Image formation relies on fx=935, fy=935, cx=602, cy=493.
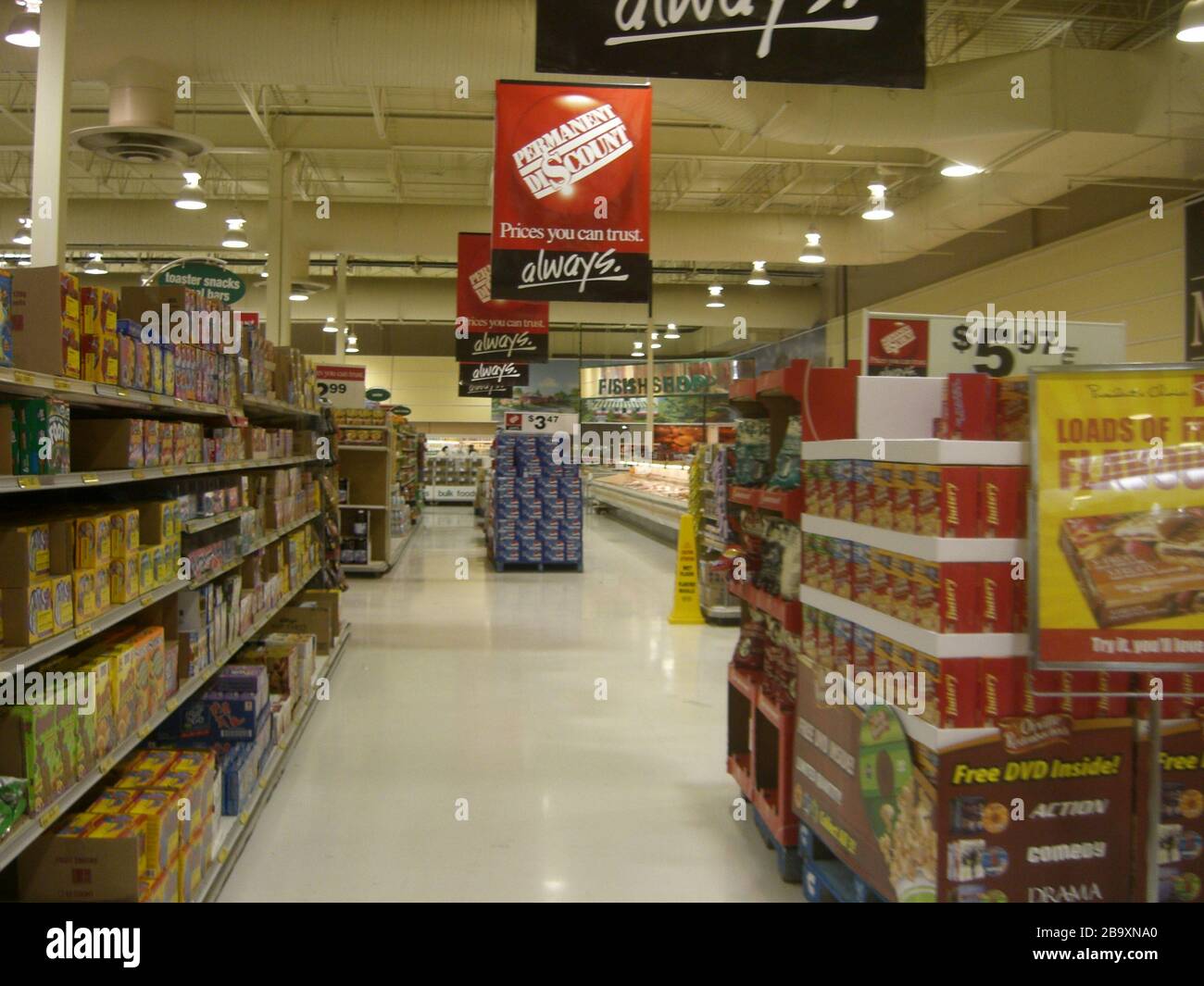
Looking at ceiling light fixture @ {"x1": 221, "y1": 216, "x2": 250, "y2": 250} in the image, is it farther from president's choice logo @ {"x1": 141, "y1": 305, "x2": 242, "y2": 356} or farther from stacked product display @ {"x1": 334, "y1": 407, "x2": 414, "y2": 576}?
president's choice logo @ {"x1": 141, "y1": 305, "x2": 242, "y2": 356}

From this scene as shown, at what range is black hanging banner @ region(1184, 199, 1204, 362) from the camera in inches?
363

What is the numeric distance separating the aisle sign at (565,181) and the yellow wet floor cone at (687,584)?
12.5 feet

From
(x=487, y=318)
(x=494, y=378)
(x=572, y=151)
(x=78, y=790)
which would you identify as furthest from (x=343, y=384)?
(x=78, y=790)

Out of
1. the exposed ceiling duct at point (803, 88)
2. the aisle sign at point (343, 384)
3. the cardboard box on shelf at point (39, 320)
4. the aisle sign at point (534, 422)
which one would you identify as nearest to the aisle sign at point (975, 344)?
the cardboard box on shelf at point (39, 320)

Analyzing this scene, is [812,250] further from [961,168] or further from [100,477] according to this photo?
[100,477]

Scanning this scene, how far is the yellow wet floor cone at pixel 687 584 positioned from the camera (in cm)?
915

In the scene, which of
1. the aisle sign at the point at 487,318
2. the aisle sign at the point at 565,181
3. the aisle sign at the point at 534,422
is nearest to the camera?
the aisle sign at the point at 565,181

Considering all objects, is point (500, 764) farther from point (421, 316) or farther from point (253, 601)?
point (421, 316)

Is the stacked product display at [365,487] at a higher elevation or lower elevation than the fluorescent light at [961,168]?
lower

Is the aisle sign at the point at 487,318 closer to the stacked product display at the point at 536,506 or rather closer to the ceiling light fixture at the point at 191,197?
the stacked product display at the point at 536,506

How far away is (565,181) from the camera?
18.5 feet

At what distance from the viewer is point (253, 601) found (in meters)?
4.99
